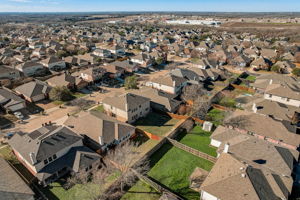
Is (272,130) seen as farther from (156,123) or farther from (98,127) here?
(98,127)

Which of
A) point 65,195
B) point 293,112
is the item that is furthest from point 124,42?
point 65,195

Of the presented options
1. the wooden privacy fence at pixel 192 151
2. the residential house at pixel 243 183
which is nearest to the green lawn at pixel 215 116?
the wooden privacy fence at pixel 192 151

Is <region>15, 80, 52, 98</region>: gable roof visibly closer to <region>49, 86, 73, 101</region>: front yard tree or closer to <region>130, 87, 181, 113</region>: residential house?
<region>49, 86, 73, 101</region>: front yard tree

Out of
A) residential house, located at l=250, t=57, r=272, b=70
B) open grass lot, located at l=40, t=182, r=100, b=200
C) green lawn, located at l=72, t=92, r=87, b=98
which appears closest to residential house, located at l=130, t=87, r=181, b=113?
green lawn, located at l=72, t=92, r=87, b=98

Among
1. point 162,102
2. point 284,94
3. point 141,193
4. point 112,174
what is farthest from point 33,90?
point 284,94

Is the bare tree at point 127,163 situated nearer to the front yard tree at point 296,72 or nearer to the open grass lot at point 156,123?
the open grass lot at point 156,123
